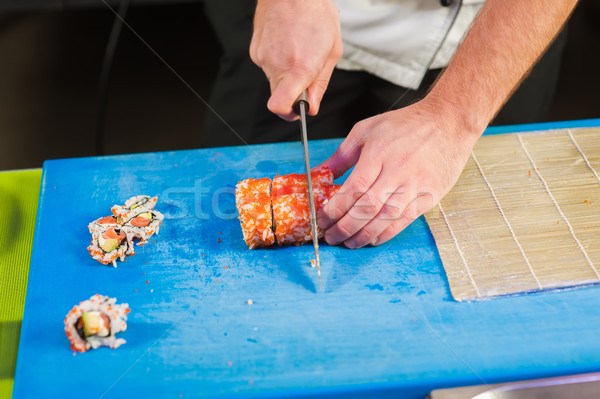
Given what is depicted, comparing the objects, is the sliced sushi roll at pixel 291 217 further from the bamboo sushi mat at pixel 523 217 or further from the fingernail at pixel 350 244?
the bamboo sushi mat at pixel 523 217

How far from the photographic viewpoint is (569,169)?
1.78 metres

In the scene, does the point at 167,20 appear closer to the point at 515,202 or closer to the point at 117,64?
the point at 117,64

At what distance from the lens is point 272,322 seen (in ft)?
4.71

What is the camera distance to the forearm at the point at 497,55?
1.71 meters

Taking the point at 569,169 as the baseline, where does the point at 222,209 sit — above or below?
below

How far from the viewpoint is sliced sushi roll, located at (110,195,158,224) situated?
64.9 inches

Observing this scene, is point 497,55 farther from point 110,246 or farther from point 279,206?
point 110,246

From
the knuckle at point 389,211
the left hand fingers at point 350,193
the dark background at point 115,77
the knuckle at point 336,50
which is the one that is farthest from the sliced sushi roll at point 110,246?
the dark background at point 115,77

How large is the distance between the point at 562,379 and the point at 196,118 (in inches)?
106

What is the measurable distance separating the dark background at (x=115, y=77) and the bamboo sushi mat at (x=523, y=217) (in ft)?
5.76

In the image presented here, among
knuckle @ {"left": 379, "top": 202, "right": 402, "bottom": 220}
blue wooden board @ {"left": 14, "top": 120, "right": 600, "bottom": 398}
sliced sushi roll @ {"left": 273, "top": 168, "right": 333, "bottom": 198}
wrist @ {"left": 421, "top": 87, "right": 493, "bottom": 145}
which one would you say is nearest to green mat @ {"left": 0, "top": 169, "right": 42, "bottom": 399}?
blue wooden board @ {"left": 14, "top": 120, "right": 600, "bottom": 398}

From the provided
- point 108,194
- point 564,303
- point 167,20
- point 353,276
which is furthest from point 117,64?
point 564,303

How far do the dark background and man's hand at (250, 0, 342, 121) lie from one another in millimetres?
1647

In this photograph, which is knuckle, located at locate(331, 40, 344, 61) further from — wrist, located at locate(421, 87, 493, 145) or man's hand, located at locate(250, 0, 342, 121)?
wrist, located at locate(421, 87, 493, 145)
